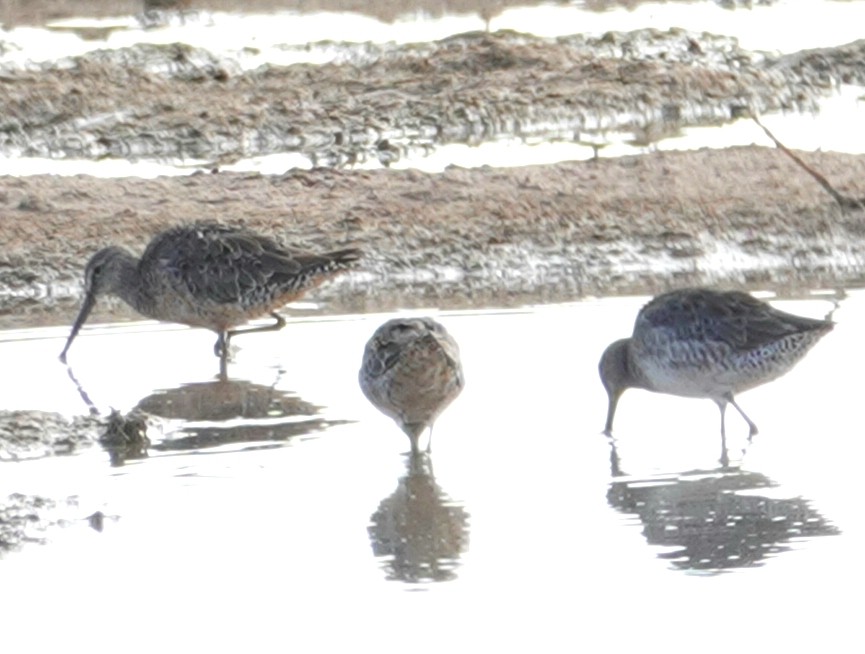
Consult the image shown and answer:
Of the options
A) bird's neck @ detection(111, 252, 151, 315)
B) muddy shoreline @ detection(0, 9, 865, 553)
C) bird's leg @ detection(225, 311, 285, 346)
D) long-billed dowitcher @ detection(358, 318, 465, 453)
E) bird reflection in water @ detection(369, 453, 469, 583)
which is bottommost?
bird reflection in water @ detection(369, 453, 469, 583)

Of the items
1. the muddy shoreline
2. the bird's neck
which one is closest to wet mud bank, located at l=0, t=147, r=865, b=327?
the muddy shoreline

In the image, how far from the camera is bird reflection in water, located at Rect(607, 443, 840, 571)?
7.19 m

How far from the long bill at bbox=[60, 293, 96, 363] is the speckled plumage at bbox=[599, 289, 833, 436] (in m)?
2.55

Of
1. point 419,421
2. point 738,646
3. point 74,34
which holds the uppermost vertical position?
point 74,34

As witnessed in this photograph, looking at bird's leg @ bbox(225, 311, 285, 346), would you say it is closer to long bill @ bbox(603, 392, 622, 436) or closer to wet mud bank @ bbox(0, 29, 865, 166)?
long bill @ bbox(603, 392, 622, 436)

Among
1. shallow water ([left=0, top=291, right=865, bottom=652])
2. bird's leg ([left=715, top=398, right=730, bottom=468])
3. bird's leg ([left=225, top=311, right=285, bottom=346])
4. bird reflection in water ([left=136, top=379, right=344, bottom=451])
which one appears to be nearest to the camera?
shallow water ([left=0, top=291, right=865, bottom=652])

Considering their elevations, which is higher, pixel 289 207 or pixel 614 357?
pixel 289 207

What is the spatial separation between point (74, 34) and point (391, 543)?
12572 mm

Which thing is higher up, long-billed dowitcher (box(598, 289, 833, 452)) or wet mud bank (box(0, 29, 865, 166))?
wet mud bank (box(0, 29, 865, 166))

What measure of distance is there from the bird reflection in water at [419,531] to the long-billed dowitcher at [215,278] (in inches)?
103

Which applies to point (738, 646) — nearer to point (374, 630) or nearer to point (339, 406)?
point (374, 630)

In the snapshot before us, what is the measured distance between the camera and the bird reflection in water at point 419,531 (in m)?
7.11

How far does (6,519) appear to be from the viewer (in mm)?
7387

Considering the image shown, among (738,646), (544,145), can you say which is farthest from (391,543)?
(544,145)
